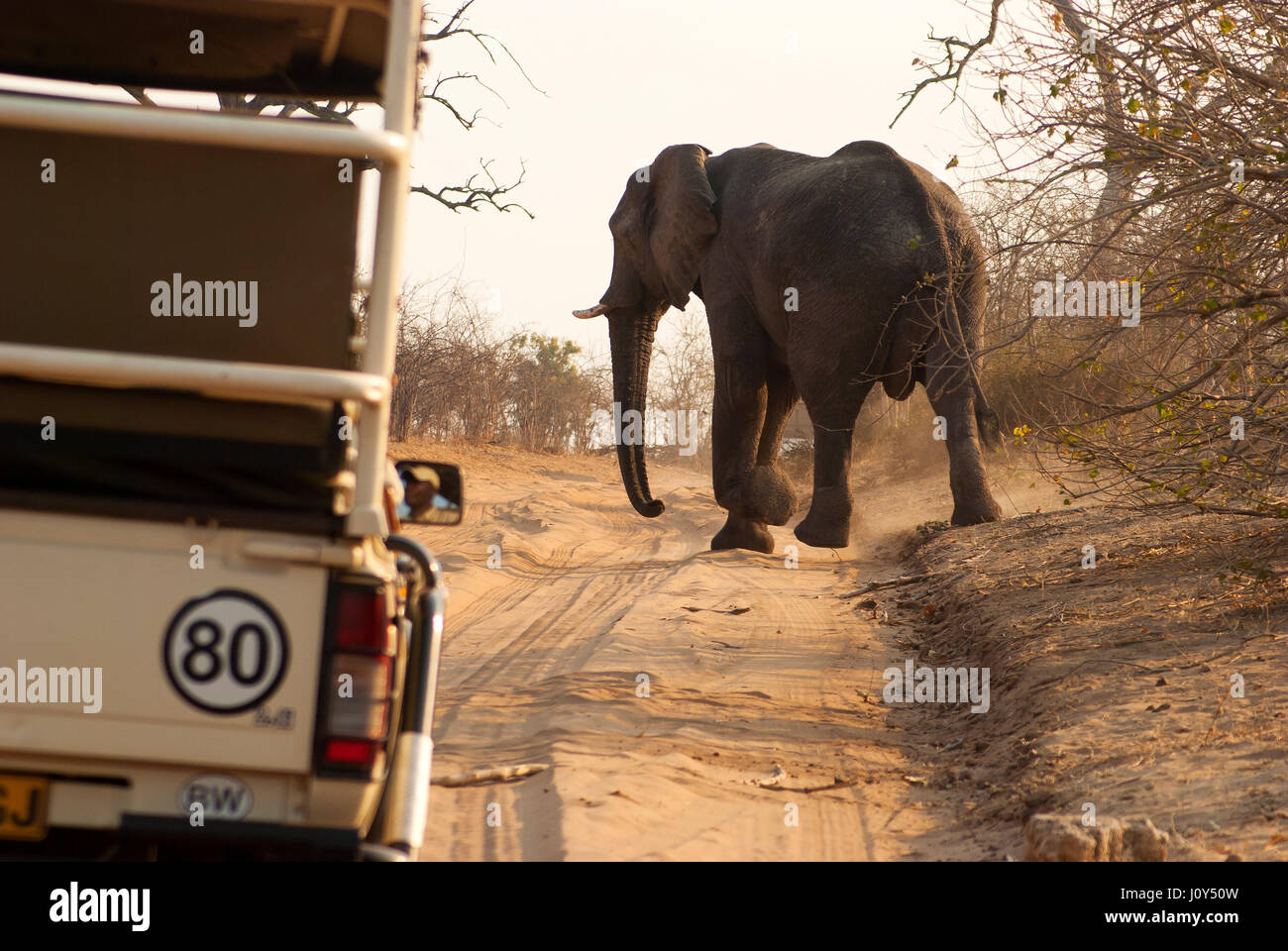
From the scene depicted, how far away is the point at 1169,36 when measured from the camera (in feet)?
20.2

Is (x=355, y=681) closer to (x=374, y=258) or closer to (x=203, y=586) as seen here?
(x=203, y=586)

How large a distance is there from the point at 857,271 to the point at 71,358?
8646 millimetres

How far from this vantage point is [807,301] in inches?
432

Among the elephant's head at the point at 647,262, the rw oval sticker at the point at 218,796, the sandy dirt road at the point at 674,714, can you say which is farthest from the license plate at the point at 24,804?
the elephant's head at the point at 647,262

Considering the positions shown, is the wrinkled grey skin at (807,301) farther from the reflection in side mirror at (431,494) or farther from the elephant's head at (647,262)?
the reflection in side mirror at (431,494)

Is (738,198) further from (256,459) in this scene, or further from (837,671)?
(256,459)

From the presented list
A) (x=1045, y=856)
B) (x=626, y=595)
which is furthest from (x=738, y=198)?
(x=1045, y=856)

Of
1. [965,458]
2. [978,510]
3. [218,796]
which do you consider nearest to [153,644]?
[218,796]

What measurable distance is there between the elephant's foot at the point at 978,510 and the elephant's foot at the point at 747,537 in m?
2.07

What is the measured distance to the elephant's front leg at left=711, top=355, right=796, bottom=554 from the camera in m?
11.9

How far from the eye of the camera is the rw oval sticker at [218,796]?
9.12ft

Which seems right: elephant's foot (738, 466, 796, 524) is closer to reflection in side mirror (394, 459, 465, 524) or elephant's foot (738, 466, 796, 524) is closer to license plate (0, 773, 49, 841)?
reflection in side mirror (394, 459, 465, 524)

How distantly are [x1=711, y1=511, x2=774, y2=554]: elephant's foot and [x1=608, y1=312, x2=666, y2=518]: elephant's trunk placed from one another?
2.30ft

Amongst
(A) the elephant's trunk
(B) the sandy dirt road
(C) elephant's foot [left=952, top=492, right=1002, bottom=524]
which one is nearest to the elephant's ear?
(A) the elephant's trunk
